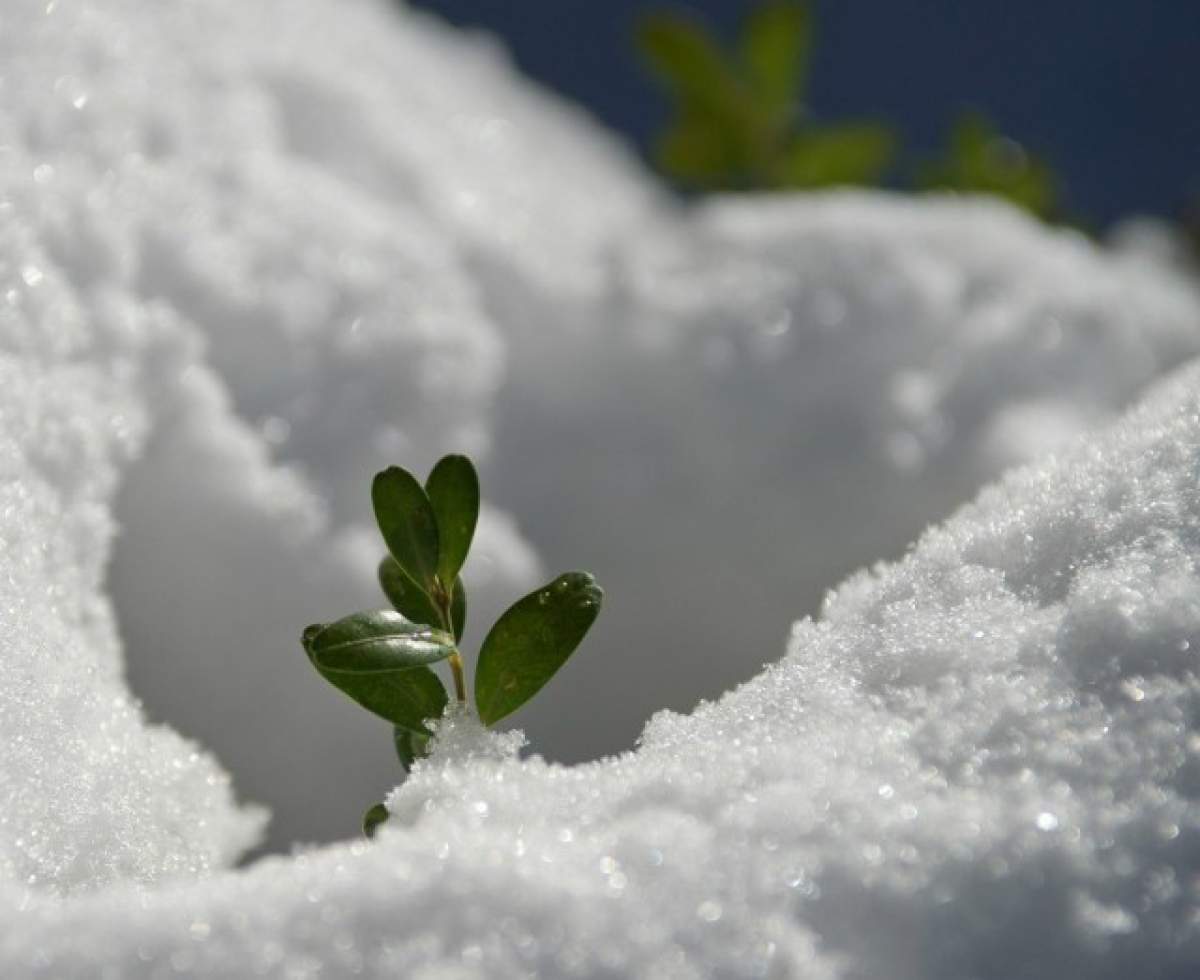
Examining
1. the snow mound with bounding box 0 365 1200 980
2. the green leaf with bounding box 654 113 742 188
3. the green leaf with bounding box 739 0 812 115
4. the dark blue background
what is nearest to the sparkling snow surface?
the snow mound with bounding box 0 365 1200 980

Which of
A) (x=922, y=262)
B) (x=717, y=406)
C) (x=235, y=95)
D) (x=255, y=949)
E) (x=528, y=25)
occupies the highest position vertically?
(x=528, y=25)

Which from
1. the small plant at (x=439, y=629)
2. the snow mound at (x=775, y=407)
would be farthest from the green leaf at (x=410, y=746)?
the snow mound at (x=775, y=407)

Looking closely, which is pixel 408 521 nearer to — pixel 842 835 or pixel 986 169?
pixel 842 835

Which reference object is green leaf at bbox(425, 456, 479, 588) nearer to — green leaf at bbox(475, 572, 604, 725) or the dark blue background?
green leaf at bbox(475, 572, 604, 725)

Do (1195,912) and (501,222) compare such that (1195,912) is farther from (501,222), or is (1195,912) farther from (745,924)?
(501,222)

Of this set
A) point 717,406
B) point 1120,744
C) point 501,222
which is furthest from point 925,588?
point 501,222
